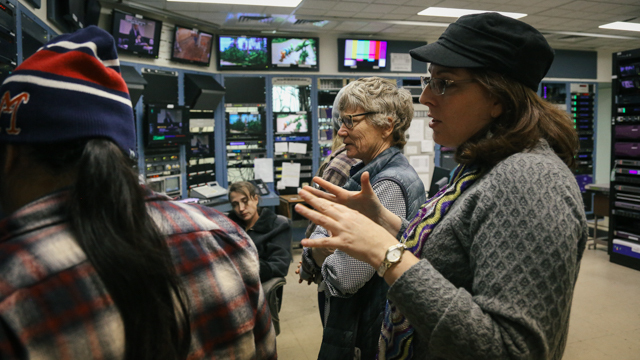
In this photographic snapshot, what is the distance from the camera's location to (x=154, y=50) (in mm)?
5074

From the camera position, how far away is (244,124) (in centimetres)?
608

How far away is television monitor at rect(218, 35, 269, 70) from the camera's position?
592 cm

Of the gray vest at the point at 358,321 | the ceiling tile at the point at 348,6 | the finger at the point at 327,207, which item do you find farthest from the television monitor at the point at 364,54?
the finger at the point at 327,207

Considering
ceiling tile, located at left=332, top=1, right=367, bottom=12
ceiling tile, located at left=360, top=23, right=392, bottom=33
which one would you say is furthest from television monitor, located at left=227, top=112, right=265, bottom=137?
ceiling tile, located at left=360, top=23, right=392, bottom=33

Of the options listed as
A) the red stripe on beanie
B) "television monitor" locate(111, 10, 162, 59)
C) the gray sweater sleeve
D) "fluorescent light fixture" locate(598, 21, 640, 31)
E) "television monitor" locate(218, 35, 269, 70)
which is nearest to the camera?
the red stripe on beanie

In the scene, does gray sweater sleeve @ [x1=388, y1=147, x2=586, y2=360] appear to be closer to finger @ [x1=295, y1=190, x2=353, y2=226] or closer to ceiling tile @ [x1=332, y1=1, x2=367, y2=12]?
finger @ [x1=295, y1=190, x2=353, y2=226]

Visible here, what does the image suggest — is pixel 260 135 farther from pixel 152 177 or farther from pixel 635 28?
pixel 635 28

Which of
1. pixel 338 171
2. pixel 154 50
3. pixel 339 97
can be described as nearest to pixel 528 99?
pixel 339 97

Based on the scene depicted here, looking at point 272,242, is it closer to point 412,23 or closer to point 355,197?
point 355,197

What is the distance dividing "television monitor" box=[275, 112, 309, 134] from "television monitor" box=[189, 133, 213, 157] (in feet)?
3.33

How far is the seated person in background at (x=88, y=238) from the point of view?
544 mm

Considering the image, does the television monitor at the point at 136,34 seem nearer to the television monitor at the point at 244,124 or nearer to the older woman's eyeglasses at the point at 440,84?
the television monitor at the point at 244,124

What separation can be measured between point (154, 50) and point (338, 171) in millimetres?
Result: 3953

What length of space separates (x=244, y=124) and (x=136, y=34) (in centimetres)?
182
